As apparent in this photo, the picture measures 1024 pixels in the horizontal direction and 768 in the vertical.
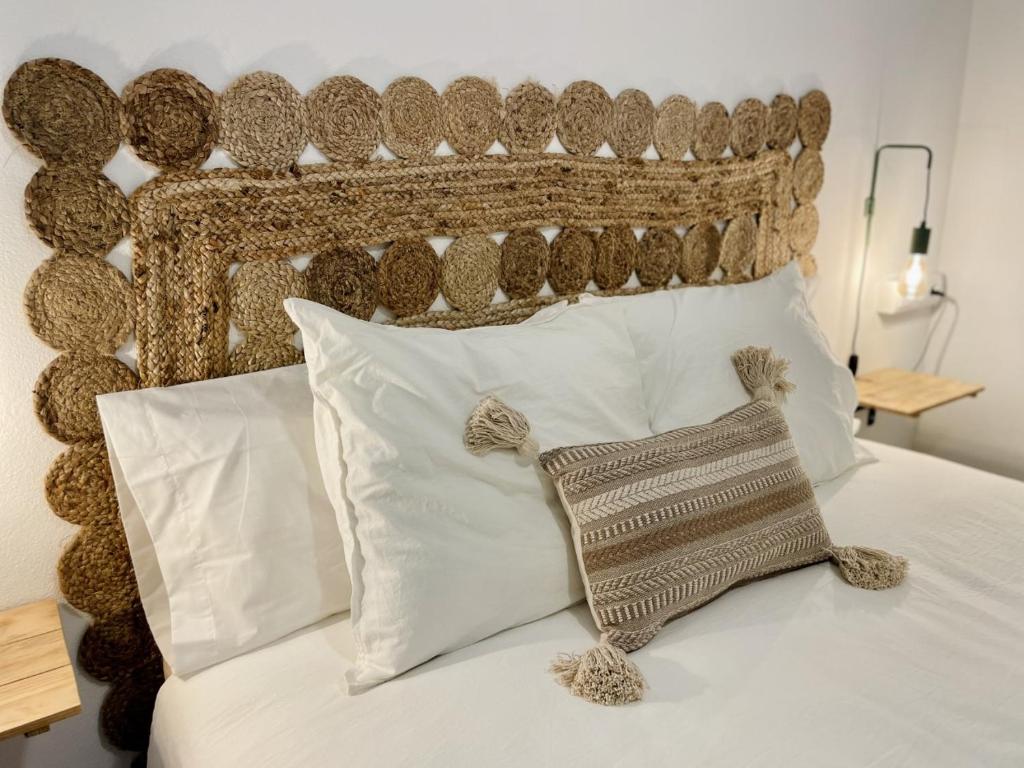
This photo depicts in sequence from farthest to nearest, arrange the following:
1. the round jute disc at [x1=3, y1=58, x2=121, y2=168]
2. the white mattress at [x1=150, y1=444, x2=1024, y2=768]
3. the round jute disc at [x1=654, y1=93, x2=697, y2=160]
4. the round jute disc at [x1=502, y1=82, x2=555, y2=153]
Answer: the round jute disc at [x1=654, y1=93, x2=697, y2=160] < the round jute disc at [x1=502, y1=82, x2=555, y2=153] < the round jute disc at [x1=3, y1=58, x2=121, y2=168] < the white mattress at [x1=150, y1=444, x2=1024, y2=768]

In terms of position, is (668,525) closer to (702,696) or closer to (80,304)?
(702,696)

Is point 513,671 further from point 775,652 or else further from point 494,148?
point 494,148

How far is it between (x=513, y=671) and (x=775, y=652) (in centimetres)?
38

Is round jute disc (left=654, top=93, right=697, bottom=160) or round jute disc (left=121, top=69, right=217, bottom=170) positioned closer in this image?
round jute disc (left=121, top=69, right=217, bottom=170)

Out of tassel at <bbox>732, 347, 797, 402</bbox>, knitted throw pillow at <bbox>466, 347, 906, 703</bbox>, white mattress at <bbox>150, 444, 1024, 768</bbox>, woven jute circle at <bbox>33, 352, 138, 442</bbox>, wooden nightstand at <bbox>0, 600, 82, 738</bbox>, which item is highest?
woven jute circle at <bbox>33, 352, 138, 442</bbox>

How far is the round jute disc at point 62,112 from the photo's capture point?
1101 millimetres

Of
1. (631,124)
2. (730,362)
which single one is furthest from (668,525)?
(631,124)

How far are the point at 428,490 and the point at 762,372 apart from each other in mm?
776

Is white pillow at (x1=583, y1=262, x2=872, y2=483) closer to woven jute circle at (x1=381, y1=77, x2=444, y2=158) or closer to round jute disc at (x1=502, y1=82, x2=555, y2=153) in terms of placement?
round jute disc at (x1=502, y1=82, x2=555, y2=153)

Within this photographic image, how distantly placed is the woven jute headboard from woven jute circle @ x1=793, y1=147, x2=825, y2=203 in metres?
0.45

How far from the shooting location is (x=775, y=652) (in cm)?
116

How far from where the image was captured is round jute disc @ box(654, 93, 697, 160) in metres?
1.84

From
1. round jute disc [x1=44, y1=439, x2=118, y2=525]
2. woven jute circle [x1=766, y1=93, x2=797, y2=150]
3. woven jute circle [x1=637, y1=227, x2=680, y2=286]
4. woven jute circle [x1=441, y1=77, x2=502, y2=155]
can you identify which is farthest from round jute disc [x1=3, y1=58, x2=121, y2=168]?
woven jute circle [x1=766, y1=93, x2=797, y2=150]

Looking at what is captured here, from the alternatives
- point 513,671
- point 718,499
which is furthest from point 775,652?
point 513,671
